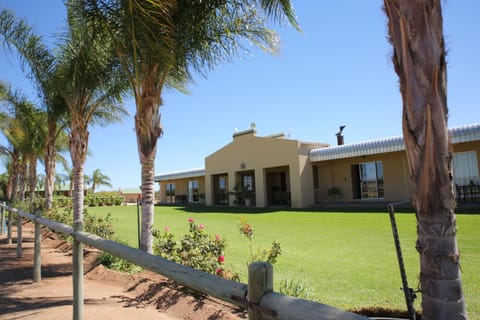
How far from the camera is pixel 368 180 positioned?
20188 millimetres

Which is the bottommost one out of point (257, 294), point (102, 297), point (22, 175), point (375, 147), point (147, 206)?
point (102, 297)

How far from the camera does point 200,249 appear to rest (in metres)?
5.52

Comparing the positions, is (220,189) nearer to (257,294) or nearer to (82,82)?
(82,82)

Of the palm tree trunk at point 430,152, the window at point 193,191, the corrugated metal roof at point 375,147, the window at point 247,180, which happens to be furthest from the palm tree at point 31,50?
the window at point 193,191

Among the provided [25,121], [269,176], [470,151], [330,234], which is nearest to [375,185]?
[470,151]

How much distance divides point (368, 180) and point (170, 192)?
75.8ft

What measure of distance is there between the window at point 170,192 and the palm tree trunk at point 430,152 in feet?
117

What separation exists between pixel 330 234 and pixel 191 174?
73.9 ft

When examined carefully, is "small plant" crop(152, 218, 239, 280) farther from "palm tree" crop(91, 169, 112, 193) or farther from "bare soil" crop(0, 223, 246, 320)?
"palm tree" crop(91, 169, 112, 193)

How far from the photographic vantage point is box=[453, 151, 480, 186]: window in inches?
646

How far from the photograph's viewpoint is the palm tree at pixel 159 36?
627cm

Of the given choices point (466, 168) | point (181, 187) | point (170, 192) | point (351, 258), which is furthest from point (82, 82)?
point (170, 192)

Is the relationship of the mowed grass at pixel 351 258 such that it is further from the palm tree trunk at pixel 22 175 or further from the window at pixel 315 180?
the palm tree trunk at pixel 22 175

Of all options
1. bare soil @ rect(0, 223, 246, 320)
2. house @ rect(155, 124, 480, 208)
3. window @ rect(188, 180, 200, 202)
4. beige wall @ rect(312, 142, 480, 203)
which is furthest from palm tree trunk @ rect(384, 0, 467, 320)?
window @ rect(188, 180, 200, 202)
